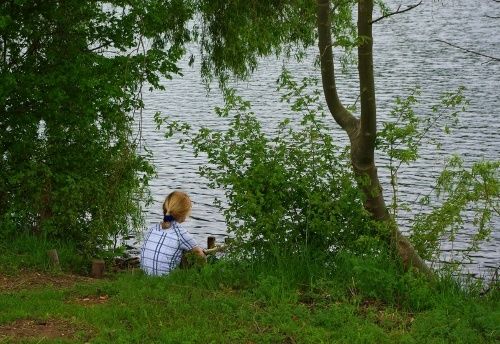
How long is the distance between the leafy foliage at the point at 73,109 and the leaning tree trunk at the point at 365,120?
2313 millimetres

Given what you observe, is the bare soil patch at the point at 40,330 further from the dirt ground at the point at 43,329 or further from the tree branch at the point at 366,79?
the tree branch at the point at 366,79

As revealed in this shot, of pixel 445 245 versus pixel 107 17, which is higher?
pixel 107 17

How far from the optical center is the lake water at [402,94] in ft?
61.6

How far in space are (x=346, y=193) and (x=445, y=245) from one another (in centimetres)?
668

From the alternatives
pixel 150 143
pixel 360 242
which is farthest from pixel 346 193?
pixel 150 143

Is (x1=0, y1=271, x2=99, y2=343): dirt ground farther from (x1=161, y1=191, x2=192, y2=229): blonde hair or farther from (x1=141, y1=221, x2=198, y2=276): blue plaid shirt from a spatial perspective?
(x1=161, y1=191, x2=192, y2=229): blonde hair

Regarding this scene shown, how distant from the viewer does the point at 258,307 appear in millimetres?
7309

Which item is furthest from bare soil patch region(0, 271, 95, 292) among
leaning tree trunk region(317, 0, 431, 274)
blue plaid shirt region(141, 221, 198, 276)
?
leaning tree trunk region(317, 0, 431, 274)

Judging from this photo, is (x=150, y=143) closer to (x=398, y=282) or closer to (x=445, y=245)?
(x=445, y=245)

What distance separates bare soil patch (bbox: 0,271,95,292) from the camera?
8477 millimetres

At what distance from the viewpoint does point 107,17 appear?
1166 centimetres

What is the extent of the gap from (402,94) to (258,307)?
25.3 metres

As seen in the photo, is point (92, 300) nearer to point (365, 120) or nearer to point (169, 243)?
point (169, 243)

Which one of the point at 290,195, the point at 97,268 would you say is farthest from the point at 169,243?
the point at 290,195
